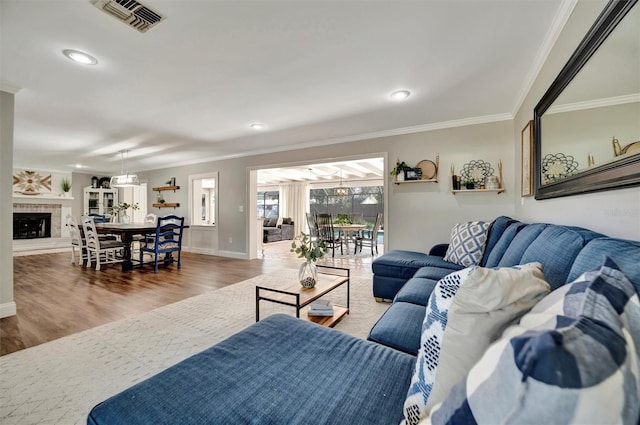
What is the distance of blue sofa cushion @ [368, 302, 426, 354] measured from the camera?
130 centimetres

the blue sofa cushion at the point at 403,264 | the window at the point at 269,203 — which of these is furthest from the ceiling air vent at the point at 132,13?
the window at the point at 269,203

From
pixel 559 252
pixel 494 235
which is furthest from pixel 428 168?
pixel 559 252

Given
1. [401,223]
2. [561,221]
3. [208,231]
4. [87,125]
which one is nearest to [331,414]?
[561,221]

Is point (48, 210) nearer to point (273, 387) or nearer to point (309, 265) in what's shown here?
point (309, 265)

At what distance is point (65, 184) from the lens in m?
7.95

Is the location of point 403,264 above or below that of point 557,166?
below

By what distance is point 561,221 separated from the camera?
5.98 feet

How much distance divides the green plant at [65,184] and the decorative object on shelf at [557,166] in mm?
11127

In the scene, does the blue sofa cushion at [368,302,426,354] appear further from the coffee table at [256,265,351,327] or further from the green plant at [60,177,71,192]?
the green plant at [60,177,71,192]

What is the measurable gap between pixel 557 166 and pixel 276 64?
7.61 feet

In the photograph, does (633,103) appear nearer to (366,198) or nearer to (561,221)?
(561,221)

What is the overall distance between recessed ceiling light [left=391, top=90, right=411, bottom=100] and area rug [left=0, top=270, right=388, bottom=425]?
2.37m

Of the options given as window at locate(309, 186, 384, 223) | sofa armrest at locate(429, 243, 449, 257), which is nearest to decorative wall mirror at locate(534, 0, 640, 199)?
sofa armrest at locate(429, 243, 449, 257)

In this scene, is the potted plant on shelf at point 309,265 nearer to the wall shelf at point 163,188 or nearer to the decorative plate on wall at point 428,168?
the decorative plate on wall at point 428,168
